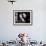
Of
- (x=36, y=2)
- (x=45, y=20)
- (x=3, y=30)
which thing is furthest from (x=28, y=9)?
(x=3, y=30)

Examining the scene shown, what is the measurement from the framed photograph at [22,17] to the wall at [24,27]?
0.11 m

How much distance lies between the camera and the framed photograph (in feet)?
15.4

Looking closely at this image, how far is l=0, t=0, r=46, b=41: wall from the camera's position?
4688mm

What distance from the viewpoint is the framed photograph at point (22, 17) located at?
4.70 meters

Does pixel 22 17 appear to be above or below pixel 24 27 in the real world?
above

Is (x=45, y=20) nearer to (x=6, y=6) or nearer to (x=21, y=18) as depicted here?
(x=21, y=18)

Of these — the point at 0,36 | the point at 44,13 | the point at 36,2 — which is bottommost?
A: the point at 0,36

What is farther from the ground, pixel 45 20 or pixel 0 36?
pixel 45 20

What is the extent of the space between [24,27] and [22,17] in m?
0.37

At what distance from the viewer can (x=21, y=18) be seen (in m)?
4.73

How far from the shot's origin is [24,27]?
473cm

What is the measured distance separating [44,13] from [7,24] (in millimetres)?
1388

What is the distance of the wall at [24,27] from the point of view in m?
4.69

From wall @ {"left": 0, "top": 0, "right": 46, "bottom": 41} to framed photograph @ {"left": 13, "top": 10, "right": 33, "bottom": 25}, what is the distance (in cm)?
11
